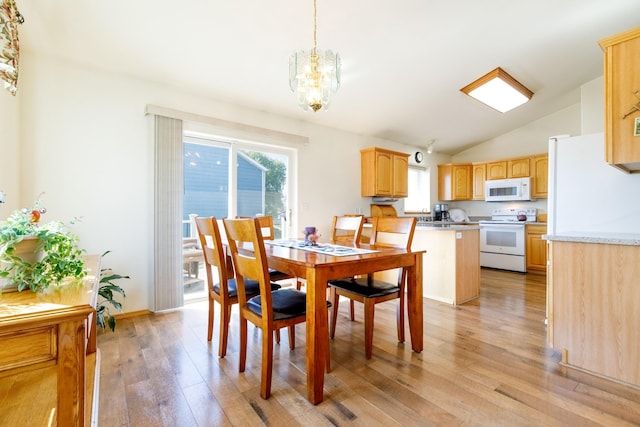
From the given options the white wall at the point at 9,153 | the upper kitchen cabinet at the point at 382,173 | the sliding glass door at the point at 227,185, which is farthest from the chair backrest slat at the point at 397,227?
the white wall at the point at 9,153

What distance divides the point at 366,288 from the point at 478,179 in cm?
494

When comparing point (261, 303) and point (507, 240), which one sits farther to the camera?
point (507, 240)

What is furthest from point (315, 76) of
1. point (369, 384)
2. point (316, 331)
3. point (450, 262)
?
point (450, 262)

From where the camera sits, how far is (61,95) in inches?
99.7

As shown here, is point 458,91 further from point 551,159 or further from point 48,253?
point 48,253

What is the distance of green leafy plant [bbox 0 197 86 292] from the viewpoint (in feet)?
2.93

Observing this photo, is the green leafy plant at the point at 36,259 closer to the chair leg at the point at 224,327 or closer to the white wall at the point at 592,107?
the chair leg at the point at 224,327

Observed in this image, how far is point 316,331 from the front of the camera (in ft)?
5.05

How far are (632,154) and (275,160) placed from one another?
3360mm

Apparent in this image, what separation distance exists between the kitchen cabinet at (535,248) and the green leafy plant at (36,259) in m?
5.78

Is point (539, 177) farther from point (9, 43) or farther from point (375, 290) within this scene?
point (9, 43)

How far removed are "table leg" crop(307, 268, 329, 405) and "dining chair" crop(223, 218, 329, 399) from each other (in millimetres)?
148

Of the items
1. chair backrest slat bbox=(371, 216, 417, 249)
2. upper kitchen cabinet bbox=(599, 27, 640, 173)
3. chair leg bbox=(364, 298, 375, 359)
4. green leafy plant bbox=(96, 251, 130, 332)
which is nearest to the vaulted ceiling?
upper kitchen cabinet bbox=(599, 27, 640, 173)

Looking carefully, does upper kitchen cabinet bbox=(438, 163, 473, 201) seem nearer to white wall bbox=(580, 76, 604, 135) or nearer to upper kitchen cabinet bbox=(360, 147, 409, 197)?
upper kitchen cabinet bbox=(360, 147, 409, 197)
